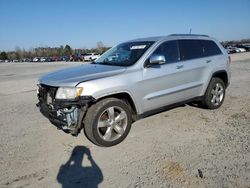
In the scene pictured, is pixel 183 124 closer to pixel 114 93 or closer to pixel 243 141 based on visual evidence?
pixel 243 141

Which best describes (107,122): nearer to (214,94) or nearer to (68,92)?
(68,92)

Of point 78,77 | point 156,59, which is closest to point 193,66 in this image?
point 156,59

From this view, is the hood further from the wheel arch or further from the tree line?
the tree line

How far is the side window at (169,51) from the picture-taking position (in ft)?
16.4

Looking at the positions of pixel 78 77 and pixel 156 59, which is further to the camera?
pixel 156 59

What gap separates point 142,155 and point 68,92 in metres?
1.53

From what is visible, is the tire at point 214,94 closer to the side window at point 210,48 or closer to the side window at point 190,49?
the side window at point 210,48

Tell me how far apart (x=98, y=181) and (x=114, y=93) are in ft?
5.00

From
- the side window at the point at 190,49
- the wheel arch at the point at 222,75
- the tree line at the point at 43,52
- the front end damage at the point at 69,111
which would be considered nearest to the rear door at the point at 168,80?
the side window at the point at 190,49

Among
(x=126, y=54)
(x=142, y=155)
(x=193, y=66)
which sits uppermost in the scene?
(x=126, y=54)

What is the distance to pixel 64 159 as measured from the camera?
3.87 meters

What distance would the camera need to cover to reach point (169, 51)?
5.15 meters

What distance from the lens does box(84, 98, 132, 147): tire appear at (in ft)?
13.4

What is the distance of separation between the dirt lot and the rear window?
139 cm
